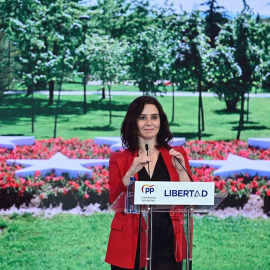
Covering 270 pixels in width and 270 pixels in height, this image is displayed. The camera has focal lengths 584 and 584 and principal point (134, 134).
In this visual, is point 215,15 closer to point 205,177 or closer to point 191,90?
point 191,90

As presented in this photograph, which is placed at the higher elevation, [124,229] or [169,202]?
[169,202]

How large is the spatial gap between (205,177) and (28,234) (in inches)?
74.8

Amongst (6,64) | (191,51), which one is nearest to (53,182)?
(6,64)

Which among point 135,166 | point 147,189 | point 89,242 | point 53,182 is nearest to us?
point 147,189

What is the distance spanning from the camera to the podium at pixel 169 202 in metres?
2.30

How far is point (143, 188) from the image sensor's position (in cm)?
230

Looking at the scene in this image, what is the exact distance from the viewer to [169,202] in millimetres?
2312

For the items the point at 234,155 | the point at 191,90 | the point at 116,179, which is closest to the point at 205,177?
the point at 234,155

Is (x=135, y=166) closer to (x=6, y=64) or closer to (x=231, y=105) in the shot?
(x=6, y=64)

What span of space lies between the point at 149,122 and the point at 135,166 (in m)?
0.31

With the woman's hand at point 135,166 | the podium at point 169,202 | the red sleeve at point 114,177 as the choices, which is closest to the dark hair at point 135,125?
the red sleeve at point 114,177

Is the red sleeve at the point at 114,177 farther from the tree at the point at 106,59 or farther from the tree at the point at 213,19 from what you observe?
the tree at the point at 213,19

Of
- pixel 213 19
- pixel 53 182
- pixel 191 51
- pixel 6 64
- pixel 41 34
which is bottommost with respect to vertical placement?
pixel 53 182

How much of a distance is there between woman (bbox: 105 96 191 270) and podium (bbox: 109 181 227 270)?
77 mm
